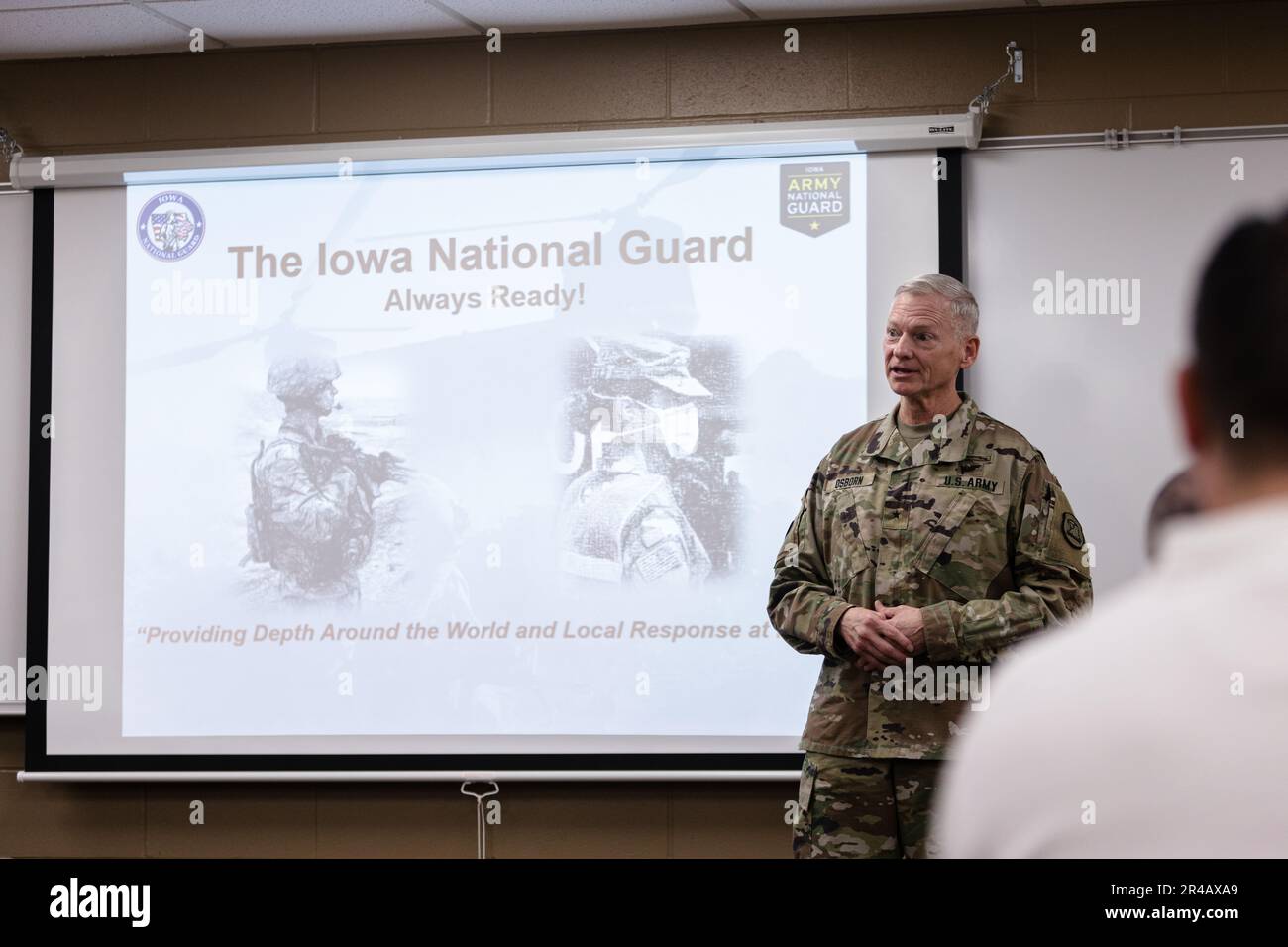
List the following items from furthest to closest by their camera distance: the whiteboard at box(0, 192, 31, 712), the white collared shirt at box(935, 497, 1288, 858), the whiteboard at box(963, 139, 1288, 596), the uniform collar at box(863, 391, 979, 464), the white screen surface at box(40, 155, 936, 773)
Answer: the whiteboard at box(0, 192, 31, 712), the white screen surface at box(40, 155, 936, 773), the whiteboard at box(963, 139, 1288, 596), the uniform collar at box(863, 391, 979, 464), the white collared shirt at box(935, 497, 1288, 858)

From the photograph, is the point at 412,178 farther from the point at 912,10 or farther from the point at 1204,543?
the point at 1204,543

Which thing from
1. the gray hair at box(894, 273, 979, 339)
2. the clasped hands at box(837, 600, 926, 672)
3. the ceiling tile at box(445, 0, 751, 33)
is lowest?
the clasped hands at box(837, 600, 926, 672)

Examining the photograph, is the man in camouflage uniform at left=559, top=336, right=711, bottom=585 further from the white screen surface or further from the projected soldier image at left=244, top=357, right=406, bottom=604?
the projected soldier image at left=244, top=357, right=406, bottom=604

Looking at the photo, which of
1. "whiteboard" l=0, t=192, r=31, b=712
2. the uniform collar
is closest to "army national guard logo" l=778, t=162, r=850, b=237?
the uniform collar

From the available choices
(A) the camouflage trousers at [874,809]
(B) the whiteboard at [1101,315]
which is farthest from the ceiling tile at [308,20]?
(A) the camouflage trousers at [874,809]

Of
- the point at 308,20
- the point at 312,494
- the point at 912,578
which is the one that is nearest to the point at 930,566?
the point at 912,578

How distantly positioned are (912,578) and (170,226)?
2.29 meters

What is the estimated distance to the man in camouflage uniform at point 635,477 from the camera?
10.4 feet

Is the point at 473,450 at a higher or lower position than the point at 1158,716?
higher

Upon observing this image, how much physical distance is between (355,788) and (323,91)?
1875 mm

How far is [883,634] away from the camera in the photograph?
206cm

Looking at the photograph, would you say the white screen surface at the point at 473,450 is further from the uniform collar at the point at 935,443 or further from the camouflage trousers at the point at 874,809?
the camouflage trousers at the point at 874,809

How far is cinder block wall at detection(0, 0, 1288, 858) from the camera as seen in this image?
310cm

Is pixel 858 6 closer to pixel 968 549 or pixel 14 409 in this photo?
pixel 968 549
